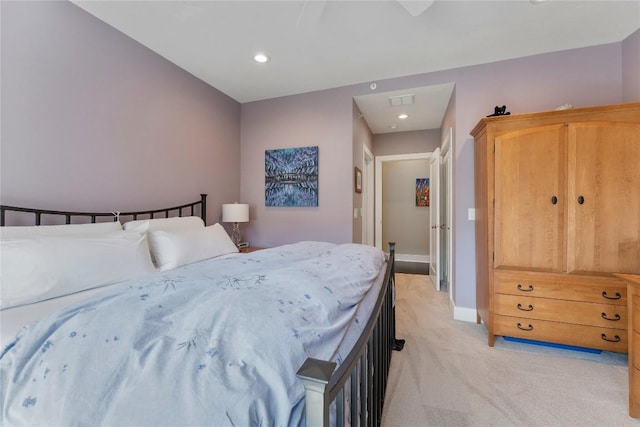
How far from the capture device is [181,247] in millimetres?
2180

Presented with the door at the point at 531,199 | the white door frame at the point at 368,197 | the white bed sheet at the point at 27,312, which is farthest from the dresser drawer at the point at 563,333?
the white bed sheet at the point at 27,312

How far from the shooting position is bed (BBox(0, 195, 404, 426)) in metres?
0.63

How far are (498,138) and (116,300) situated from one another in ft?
9.12

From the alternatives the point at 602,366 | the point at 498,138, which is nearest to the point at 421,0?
the point at 498,138

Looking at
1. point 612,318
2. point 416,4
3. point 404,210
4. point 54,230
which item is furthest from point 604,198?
point 404,210

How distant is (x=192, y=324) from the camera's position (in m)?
0.85

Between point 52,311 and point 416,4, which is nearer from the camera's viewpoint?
point 52,311

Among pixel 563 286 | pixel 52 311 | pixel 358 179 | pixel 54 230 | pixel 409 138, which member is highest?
pixel 409 138

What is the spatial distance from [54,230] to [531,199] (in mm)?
3421

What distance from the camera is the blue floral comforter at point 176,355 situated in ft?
2.07

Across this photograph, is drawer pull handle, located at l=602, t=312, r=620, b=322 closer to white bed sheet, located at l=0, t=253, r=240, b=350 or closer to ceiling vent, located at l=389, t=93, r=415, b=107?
ceiling vent, located at l=389, t=93, r=415, b=107

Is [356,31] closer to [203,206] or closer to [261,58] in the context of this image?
[261,58]

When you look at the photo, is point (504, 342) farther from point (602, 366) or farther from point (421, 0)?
point (421, 0)

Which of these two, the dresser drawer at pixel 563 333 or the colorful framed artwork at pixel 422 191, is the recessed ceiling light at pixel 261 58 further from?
the colorful framed artwork at pixel 422 191
